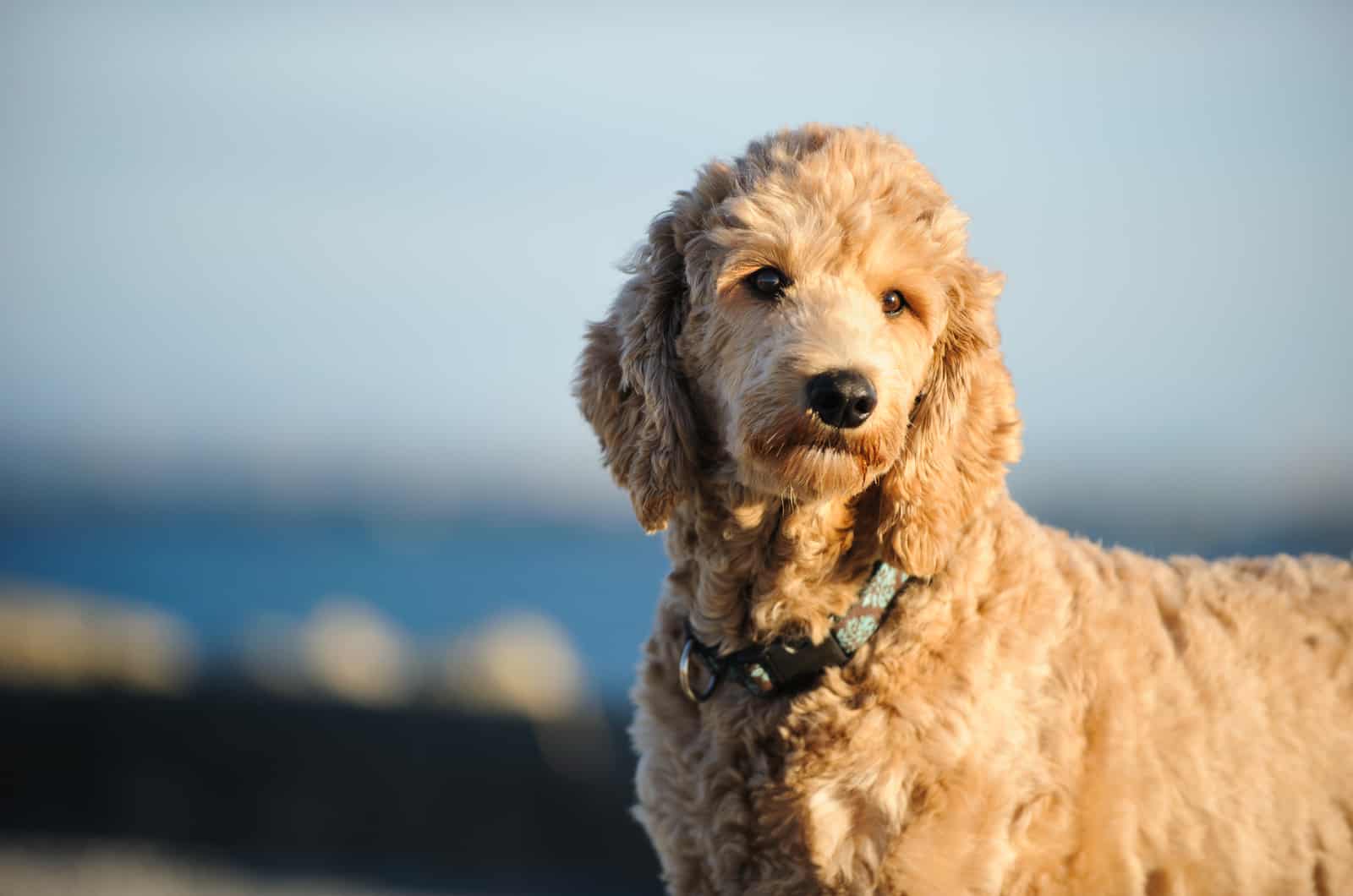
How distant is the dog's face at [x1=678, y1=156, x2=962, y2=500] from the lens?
10.9 ft

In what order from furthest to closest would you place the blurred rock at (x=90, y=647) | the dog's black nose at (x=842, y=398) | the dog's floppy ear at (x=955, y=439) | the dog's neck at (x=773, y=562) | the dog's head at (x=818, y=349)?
the blurred rock at (x=90, y=647), the dog's neck at (x=773, y=562), the dog's floppy ear at (x=955, y=439), the dog's head at (x=818, y=349), the dog's black nose at (x=842, y=398)

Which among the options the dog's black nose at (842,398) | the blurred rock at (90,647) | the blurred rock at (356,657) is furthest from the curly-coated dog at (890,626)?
the blurred rock at (90,647)

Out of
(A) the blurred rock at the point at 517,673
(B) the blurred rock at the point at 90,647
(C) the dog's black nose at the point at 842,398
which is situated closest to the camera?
(C) the dog's black nose at the point at 842,398

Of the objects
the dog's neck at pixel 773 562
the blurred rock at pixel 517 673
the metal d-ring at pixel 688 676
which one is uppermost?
the blurred rock at pixel 517 673

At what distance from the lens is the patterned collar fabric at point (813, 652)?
140 inches

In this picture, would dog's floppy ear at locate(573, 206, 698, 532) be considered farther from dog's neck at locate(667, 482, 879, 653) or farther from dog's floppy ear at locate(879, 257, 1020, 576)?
dog's floppy ear at locate(879, 257, 1020, 576)

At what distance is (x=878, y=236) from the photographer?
11.8ft

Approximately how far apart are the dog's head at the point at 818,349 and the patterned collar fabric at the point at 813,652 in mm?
167

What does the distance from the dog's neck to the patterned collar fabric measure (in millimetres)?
34

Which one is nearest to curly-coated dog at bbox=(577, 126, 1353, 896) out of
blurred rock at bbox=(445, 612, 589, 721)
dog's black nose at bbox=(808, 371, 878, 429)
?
dog's black nose at bbox=(808, 371, 878, 429)

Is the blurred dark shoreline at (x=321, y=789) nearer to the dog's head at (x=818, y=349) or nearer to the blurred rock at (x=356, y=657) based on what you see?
the blurred rock at (x=356, y=657)

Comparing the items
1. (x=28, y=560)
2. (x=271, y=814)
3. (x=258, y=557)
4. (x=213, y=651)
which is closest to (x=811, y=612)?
(x=271, y=814)

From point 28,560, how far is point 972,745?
67.0 feet

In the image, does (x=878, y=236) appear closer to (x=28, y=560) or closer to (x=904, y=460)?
(x=904, y=460)
